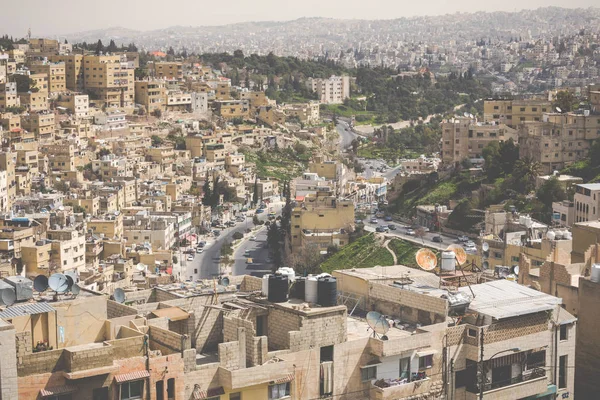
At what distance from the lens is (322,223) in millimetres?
25422

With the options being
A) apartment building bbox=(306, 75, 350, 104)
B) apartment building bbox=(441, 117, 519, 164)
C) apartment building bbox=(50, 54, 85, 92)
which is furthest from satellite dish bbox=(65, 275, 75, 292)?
apartment building bbox=(306, 75, 350, 104)

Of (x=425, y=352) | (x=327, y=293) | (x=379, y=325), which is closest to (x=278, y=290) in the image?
(x=327, y=293)

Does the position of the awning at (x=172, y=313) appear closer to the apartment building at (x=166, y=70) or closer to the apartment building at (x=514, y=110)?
the apartment building at (x=514, y=110)

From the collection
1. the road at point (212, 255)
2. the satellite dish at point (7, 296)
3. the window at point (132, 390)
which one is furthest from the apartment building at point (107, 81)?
the window at point (132, 390)

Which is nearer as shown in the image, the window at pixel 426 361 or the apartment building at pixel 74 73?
the window at pixel 426 361

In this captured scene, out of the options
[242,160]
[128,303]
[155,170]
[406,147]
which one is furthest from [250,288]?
[406,147]

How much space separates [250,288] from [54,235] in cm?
1577

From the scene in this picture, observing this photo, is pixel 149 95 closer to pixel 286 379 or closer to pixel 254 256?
pixel 254 256

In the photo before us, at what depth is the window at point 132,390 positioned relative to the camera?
589 cm

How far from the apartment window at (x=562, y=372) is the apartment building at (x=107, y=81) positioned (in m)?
33.8

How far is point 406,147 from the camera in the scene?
47.8 meters

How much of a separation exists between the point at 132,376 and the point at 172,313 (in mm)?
1026

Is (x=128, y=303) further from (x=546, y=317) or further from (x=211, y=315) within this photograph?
(x=546, y=317)

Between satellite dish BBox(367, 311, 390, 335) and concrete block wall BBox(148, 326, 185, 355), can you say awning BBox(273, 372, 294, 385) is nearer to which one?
concrete block wall BBox(148, 326, 185, 355)
